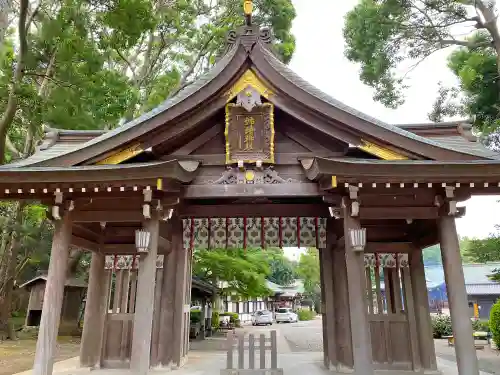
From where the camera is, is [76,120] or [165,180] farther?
[76,120]

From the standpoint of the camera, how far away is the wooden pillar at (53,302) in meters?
6.66

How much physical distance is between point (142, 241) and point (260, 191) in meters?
2.40

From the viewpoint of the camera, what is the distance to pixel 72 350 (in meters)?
15.2

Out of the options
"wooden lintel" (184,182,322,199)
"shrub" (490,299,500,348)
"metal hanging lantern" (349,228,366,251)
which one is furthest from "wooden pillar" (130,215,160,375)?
"shrub" (490,299,500,348)

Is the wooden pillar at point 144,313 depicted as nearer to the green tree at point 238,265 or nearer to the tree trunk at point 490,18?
the green tree at point 238,265

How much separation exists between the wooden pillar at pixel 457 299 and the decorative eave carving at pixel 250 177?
296cm

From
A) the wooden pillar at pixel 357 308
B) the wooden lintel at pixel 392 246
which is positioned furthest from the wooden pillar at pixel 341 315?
the wooden pillar at pixel 357 308

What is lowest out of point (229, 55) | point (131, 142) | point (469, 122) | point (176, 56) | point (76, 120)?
point (131, 142)

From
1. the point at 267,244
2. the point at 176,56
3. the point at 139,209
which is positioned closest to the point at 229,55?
the point at 139,209

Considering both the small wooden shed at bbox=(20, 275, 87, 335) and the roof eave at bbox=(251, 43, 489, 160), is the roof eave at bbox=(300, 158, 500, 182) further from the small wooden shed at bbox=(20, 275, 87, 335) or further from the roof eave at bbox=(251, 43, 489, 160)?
the small wooden shed at bbox=(20, 275, 87, 335)

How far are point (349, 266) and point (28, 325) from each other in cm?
2506

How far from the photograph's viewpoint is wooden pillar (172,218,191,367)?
8766mm

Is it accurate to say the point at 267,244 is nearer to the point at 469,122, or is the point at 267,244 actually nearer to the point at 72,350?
the point at 469,122

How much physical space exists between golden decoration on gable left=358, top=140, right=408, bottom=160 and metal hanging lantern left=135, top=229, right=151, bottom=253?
4402mm
